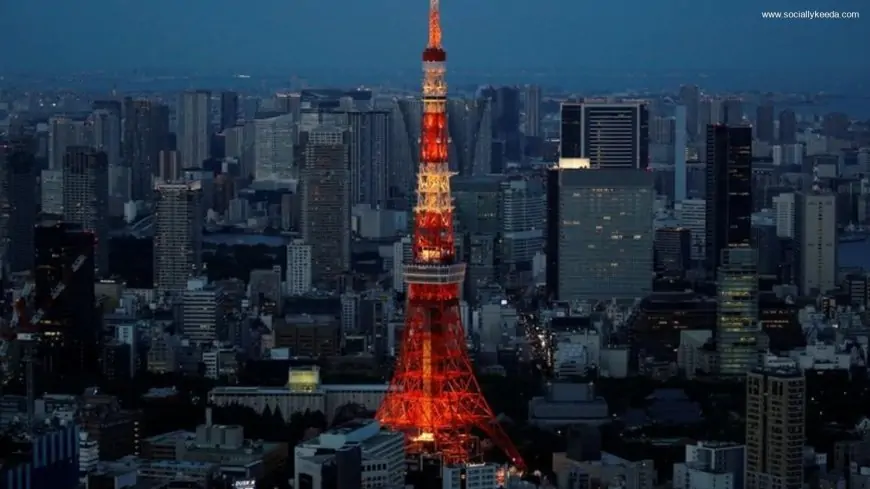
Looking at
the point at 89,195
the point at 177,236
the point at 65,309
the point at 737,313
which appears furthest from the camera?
the point at 177,236

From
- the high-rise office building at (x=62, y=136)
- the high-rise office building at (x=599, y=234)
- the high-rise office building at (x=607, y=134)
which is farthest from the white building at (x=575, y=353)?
the high-rise office building at (x=62, y=136)

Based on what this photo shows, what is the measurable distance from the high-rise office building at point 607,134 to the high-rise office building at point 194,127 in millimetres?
2378

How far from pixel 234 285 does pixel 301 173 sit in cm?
249

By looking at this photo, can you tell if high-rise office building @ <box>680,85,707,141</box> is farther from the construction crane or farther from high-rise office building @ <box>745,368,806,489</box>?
the construction crane

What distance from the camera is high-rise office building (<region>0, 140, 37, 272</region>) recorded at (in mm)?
11969

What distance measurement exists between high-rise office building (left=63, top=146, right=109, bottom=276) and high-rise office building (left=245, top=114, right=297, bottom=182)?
51.0 inches

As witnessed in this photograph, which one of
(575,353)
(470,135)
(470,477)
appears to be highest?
(470,135)

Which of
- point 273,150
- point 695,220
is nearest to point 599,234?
point 695,220

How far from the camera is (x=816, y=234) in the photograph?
15.4 metres

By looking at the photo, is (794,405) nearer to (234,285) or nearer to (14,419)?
(14,419)

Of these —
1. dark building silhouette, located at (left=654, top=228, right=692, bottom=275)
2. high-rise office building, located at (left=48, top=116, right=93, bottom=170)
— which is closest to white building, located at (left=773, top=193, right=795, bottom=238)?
dark building silhouette, located at (left=654, top=228, right=692, bottom=275)

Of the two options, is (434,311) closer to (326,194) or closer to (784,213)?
(784,213)

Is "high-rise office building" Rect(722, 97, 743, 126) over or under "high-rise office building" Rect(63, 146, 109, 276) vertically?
over

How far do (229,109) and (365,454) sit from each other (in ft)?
18.5
